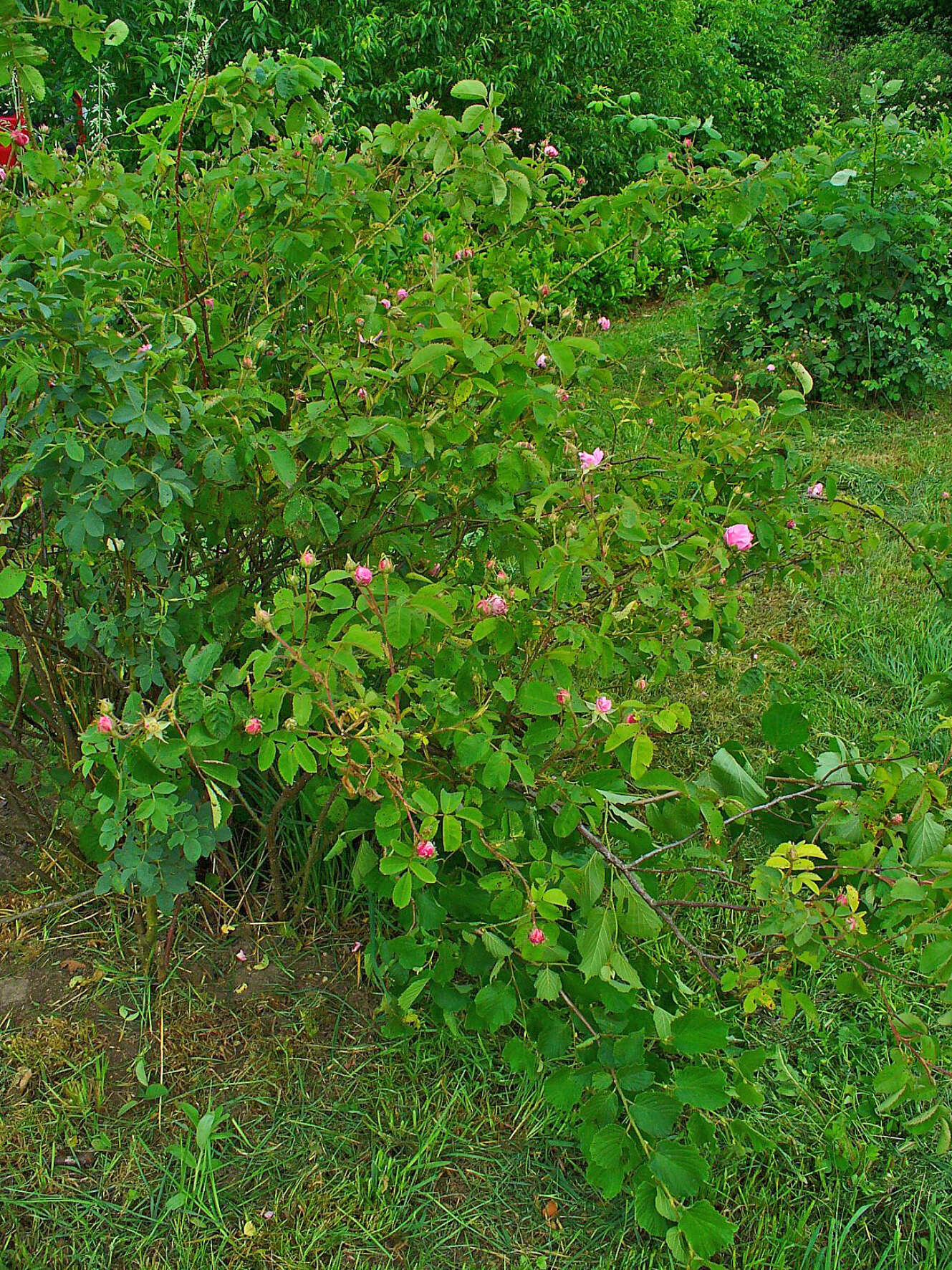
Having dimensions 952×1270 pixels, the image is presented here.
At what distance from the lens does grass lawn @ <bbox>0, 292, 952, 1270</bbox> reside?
171 cm

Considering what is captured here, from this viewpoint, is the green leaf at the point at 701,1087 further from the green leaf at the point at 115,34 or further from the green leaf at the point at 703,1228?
the green leaf at the point at 115,34

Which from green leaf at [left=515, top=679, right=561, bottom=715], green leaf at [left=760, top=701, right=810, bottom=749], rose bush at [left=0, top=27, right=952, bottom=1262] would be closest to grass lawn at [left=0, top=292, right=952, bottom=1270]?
rose bush at [left=0, top=27, right=952, bottom=1262]

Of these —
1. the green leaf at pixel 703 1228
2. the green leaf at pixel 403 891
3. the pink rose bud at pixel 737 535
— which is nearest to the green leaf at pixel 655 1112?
the green leaf at pixel 703 1228

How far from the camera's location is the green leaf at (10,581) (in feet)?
5.12

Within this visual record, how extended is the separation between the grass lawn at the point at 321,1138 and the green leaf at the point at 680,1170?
0.18 m

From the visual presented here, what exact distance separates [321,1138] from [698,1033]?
685 millimetres

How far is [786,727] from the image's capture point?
2.38 meters

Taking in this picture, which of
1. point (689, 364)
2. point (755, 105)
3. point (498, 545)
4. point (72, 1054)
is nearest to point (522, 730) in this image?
point (498, 545)

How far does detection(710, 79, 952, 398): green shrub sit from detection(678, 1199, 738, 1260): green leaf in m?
3.67

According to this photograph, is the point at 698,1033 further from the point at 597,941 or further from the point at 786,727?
the point at 786,727

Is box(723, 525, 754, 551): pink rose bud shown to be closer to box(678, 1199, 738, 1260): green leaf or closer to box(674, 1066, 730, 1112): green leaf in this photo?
box(674, 1066, 730, 1112): green leaf

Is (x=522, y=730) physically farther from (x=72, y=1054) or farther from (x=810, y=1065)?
(x=72, y=1054)

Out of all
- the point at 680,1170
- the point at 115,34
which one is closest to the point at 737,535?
the point at 680,1170

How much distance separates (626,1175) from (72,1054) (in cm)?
101
